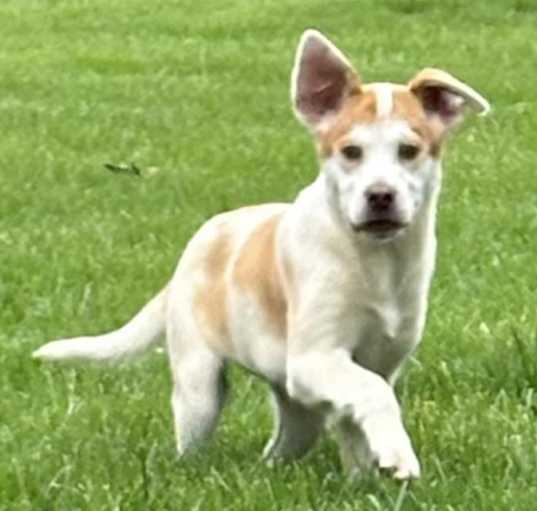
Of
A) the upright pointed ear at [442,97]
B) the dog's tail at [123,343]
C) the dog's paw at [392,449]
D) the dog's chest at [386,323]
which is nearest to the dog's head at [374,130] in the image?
the upright pointed ear at [442,97]

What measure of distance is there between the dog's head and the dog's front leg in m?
0.36

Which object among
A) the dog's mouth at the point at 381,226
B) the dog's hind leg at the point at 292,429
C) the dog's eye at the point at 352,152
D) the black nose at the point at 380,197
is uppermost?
the dog's eye at the point at 352,152

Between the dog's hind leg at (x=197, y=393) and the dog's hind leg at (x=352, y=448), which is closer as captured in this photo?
the dog's hind leg at (x=352, y=448)

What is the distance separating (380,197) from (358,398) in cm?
50

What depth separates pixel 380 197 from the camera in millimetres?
5164

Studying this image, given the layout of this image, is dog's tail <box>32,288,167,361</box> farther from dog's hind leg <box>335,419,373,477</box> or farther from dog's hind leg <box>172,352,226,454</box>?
dog's hind leg <box>335,419,373,477</box>

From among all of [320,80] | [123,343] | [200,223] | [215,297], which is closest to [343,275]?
[320,80]

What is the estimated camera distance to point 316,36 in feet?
18.1

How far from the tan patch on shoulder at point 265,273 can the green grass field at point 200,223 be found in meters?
0.42

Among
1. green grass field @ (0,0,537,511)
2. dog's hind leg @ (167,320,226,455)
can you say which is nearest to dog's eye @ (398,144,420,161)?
green grass field @ (0,0,537,511)

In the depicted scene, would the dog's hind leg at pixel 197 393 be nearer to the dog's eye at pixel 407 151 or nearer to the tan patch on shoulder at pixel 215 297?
the tan patch on shoulder at pixel 215 297

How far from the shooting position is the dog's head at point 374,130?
17.1ft

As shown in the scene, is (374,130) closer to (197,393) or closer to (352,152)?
(352,152)

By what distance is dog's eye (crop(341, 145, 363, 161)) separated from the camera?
17.3 feet
